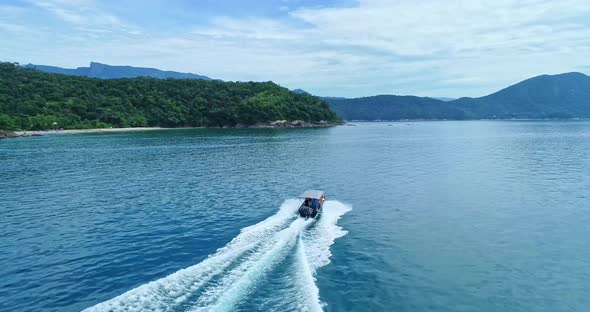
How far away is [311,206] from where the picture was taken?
135ft

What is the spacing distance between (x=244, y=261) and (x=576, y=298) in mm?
21551

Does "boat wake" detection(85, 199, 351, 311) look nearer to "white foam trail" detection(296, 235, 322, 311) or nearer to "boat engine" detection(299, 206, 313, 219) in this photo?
"white foam trail" detection(296, 235, 322, 311)

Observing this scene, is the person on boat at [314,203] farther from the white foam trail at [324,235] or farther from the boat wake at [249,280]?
the boat wake at [249,280]

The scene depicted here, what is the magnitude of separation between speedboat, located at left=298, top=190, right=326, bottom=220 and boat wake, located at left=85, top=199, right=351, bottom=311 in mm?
4347

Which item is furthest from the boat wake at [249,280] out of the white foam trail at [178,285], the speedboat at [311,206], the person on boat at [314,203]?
the person on boat at [314,203]

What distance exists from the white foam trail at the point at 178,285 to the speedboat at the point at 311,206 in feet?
25.1

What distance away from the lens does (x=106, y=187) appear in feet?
188

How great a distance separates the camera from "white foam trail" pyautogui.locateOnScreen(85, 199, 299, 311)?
21.2 metres

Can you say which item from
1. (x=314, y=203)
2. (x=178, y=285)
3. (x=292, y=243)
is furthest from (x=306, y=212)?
(x=178, y=285)

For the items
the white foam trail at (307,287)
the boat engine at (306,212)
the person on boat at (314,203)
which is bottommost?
the white foam trail at (307,287)

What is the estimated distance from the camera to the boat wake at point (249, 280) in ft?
70.3

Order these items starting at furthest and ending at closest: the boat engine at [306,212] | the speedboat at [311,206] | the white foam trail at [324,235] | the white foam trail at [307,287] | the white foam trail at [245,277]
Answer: the speedboat at [311,206] → the boat engine at [306,212] → the white foam trail at [324,235] → the white foam trail at [307,287] → the white foam trail at [245,277]

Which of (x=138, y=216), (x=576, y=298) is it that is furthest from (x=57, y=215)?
(x=576, y=298)

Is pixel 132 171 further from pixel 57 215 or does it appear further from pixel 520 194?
pixel 520 194
